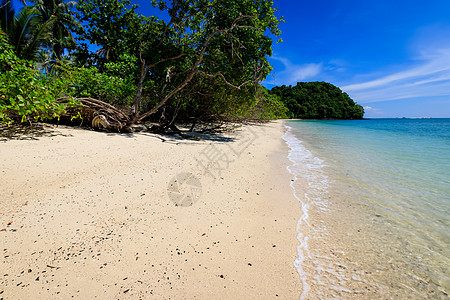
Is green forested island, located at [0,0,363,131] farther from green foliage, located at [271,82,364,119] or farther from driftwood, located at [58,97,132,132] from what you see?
green foliage, located at [271,82,364,119]

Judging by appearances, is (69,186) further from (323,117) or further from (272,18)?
(323,117)

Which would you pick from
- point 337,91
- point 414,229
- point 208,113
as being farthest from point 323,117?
point 414,229

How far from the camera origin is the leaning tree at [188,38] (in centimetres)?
750

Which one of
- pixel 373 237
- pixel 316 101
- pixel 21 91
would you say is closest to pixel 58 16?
pixel 21 91

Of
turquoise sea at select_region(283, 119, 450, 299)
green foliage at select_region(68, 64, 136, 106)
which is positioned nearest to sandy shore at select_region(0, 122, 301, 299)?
turquoise sea at select_region(283, 119, 450, 299)

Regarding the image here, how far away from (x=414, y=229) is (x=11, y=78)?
7798mm

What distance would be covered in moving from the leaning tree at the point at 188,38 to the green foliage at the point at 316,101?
6592cm

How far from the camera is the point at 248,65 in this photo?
833 cm

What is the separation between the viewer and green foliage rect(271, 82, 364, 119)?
247 feet

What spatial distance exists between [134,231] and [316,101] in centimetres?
8954

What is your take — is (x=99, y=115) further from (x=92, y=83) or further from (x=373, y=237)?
(x=373, y=237)

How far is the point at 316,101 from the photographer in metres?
79.4

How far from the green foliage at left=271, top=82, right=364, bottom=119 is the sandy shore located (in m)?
72.6

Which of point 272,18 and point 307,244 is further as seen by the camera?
point 272,18
